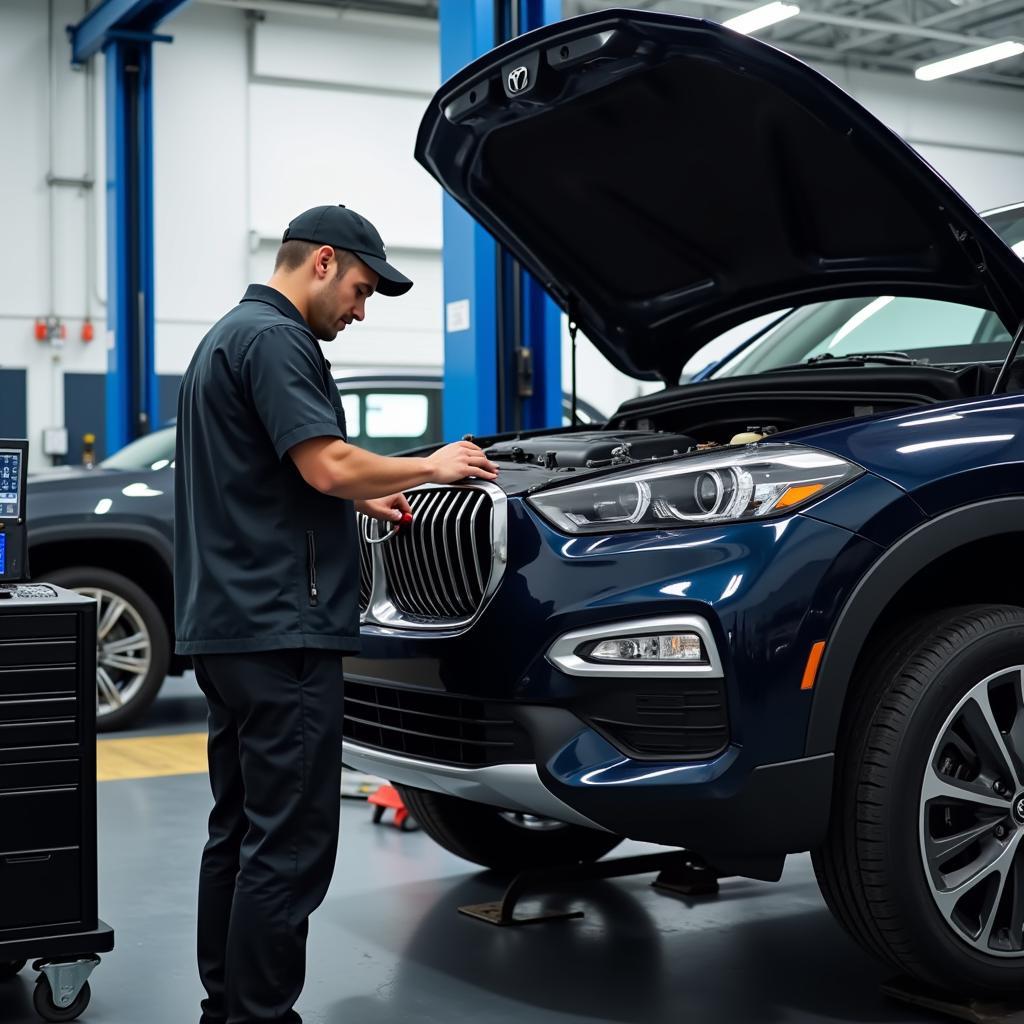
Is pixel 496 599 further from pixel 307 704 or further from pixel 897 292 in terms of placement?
pixel 897 292

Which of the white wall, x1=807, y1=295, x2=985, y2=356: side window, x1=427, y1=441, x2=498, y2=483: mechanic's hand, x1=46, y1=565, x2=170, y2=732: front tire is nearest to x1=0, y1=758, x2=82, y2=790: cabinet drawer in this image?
x1=427, y1=441, x2=498, y2=483: mechanic's hand

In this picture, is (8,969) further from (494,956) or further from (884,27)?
(884,27)

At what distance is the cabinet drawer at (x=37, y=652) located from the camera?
2.94 m

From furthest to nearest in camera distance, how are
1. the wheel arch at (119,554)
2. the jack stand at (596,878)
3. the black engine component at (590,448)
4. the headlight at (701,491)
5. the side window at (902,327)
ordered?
1. the wheel arch at (119,554)
2. the side window at (902,327)
3. the jack stand at (596,878)
4. the black engine component at (590,448)
5. the headlight at (701,491)

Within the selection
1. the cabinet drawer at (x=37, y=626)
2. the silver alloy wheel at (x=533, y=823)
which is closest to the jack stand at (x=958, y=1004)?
the silver alloy wheel at (x=533, y=823)

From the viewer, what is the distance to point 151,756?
19.4 feet

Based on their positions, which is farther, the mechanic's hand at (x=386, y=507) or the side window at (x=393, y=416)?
the side window at (x=393, y=416)

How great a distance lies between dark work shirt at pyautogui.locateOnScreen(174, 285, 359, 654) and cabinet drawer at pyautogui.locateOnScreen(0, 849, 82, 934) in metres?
0.62

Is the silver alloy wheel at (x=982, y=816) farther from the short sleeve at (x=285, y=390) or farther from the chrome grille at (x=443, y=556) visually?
the short sleeve at (x=285, y=390)

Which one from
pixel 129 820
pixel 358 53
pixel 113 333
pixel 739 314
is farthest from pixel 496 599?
pixel 358 53

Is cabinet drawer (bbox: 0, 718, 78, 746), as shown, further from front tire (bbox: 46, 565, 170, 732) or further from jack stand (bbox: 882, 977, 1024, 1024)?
front tire (bbox: 46, 565, 170, 732)

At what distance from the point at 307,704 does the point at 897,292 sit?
1.77 meters

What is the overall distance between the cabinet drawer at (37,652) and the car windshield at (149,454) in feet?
12.4

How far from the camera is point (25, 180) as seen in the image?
551 inches
